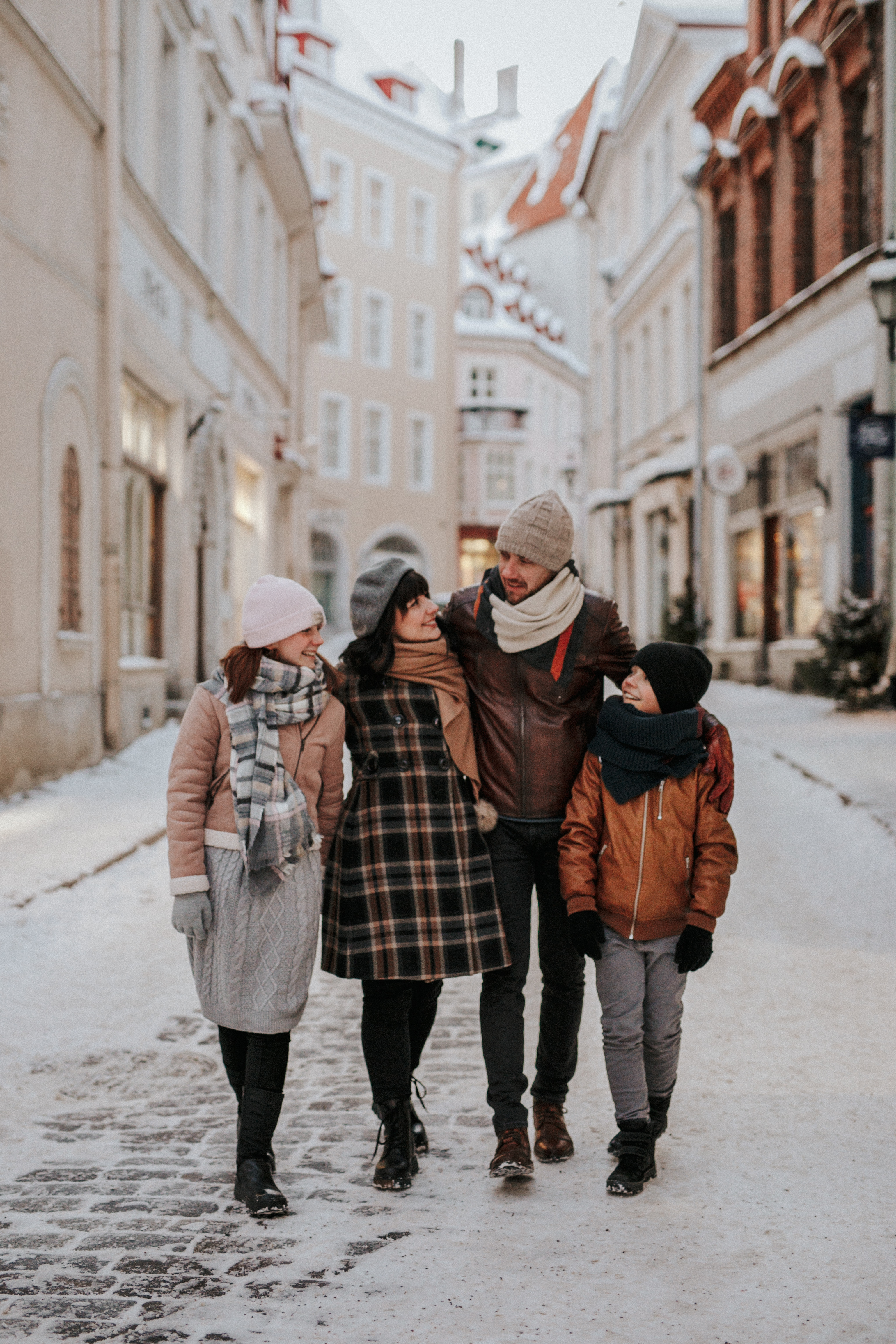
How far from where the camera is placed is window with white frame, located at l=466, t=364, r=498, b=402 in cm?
5122

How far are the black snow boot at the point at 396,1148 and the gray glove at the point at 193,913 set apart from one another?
0.70 meters

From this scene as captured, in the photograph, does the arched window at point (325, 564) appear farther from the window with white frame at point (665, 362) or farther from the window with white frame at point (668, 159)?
the window with white frame at point (668, 159)

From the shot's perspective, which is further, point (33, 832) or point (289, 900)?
point (33, 832)

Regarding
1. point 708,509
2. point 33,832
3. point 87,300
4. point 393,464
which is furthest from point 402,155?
point 33,832

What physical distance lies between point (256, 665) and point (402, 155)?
42.8 meters

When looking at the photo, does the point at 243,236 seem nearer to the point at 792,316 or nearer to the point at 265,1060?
the point at 792,316

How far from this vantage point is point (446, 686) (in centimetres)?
385

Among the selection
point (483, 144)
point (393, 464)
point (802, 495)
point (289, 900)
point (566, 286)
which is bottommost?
point (289, 900)

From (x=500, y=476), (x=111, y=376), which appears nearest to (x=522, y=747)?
(x=111, y=376)

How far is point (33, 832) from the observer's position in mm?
8617

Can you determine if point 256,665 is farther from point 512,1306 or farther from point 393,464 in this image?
point 393,464

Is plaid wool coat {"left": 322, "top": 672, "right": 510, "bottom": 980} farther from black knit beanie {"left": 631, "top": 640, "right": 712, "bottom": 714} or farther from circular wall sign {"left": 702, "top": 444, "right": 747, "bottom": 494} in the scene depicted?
circular wall sign {"left": 702, "top": 444, "right": 747, "bottom": 494}

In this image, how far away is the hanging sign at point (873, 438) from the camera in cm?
1345

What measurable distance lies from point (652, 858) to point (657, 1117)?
0.73 m
